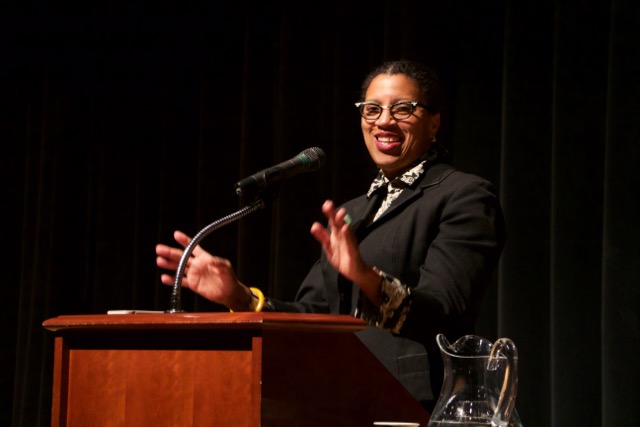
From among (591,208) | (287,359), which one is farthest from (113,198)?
(287,359)

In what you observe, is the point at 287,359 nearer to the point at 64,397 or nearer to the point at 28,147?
the point at 64,397

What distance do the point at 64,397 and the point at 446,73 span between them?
1.83 meters

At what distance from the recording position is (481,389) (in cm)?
118

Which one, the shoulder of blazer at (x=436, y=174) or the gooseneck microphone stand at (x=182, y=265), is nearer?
the gooseneck microphone stand at (x=182, y=265)

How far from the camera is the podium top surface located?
1.16 m

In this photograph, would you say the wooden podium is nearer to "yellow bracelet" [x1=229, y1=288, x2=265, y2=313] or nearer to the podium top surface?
the podium top surface

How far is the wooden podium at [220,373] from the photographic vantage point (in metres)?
1.16

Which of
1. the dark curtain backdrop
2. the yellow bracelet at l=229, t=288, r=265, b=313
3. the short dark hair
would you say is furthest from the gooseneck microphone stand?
the dark curtain backdrop

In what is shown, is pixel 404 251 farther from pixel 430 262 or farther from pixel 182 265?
pixel 182 265

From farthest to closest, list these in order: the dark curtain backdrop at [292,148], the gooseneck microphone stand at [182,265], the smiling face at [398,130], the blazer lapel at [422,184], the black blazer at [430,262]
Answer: the dark curtain backdrop at [292,148]
the smiling face at [398,130]
the blazer lapel at [422,184]
the black blazer at [430,262]
the gooseneck microphone stand at [182,265]

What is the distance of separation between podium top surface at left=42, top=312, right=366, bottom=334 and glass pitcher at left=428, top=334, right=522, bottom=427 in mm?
170

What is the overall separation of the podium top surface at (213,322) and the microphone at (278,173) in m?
0.30

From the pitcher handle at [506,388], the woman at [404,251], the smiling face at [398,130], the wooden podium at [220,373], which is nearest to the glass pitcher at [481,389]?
the pitcher handle at [506,388]

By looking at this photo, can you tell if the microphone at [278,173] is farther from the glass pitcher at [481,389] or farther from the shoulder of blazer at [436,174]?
the glass pitcher at [481,389]
